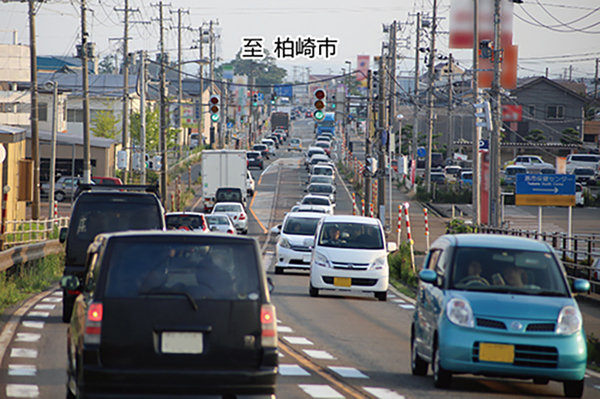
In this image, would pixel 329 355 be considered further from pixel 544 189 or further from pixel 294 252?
pixel 544 189

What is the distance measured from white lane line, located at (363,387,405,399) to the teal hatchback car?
577 millimetres

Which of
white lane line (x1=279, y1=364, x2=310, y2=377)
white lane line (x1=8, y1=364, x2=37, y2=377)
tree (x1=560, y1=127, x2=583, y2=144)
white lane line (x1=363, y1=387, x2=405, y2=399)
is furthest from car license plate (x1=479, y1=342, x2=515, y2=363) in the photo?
tree (x1=560, y1=127, x2=583, y2=144)

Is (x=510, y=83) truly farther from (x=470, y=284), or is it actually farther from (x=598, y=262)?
(x=470, y=284)

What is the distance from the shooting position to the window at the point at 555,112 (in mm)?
88062

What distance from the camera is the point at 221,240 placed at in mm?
7137

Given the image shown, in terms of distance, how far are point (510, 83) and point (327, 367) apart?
39903 mm

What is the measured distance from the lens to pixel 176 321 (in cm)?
685

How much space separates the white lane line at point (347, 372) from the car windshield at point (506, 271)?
1634 mm

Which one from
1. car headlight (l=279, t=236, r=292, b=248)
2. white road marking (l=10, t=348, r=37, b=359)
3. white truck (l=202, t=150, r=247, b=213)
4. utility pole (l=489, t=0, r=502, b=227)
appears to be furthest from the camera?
white truck (l=202, t=150, r=247, b=213)

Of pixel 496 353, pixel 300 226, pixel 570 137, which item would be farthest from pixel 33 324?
pixel 570 137

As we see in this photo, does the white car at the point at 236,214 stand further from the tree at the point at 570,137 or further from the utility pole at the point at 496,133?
the tree at the point at 570,137

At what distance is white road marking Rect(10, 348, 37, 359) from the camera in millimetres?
11234

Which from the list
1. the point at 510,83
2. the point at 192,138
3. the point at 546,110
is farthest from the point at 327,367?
the point at 192,138

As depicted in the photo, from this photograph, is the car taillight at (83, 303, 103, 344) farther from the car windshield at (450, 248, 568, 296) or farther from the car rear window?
the car windshield at (450, 248, 568, 296)
